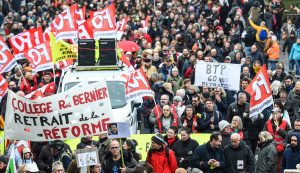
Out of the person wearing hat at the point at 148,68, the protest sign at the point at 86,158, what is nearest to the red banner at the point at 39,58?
the person wearing hat at the point at 148,68

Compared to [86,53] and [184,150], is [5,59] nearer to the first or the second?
[86,53]

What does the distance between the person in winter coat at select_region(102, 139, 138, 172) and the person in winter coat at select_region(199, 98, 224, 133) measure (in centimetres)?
383

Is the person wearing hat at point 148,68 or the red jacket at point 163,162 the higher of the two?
the person wearing hat at point 148,68

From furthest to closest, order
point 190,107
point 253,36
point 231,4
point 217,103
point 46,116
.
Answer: point 231,4 < point 253,36 < point 217,103 < point 190,107 < point 46,116

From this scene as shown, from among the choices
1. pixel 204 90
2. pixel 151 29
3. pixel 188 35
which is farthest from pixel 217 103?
pixel 151 29

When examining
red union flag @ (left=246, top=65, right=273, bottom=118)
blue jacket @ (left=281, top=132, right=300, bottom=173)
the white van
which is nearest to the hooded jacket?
blue jacket @ (left=281, top=132, right=300, bottom=173)

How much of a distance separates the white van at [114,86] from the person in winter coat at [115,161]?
3877 millimetres

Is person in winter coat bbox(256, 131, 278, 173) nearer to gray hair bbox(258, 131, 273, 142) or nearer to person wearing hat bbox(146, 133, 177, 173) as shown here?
gray hair bbox(258, 131, 273, 142)

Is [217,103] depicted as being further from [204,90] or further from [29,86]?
[29,86]

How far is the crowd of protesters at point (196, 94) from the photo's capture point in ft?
56.6

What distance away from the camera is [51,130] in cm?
1642

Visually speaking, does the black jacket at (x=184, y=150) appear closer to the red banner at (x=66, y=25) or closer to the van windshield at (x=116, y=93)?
the van windshield at (x=116, y=93)

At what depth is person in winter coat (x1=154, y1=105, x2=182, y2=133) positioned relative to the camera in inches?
802

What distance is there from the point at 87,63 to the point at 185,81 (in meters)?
2.38
